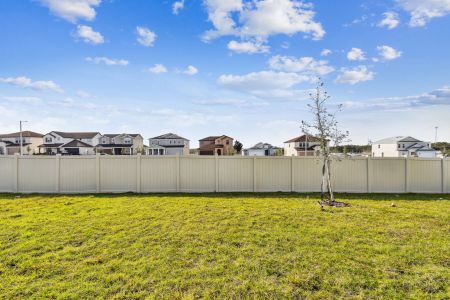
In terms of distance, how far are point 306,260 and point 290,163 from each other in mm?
6383

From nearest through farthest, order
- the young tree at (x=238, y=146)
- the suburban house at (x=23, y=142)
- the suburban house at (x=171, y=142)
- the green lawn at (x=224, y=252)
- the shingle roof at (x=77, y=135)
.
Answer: the green lawn at (x=224, y=252) → the suburban house at (x=23, y=142) → the suburban house at (x=171, y=142) → the shingle roof at (x=77, y=135) → the young tree at (x=238, y=146)

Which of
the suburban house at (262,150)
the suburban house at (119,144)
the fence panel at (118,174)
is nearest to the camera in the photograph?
the fence panel at (118,174)

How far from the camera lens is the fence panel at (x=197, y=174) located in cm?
975

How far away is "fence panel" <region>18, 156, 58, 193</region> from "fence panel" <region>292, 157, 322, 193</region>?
9.56m

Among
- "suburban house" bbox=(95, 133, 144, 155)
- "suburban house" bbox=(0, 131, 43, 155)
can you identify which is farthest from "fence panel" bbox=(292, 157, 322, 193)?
"suburban house" bbox=(0, 131, 43, 155)

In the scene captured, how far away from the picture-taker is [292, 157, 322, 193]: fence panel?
9.72 m

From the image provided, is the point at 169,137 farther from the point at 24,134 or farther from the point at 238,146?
the point at 24,134

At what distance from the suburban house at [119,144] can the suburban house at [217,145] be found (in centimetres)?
1349

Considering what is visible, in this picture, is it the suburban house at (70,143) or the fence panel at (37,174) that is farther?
the suburban house at (70,143)

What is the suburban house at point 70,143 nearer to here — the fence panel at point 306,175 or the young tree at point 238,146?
the young tree at point 238,146

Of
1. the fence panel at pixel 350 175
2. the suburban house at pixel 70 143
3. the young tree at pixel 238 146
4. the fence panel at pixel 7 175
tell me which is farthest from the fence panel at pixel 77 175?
the young tree at pixel 238 146

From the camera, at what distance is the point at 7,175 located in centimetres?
969

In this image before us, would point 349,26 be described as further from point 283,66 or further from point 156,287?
Result: point 156,287

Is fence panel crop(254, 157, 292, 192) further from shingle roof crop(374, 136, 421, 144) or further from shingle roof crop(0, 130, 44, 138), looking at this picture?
shingle roof crop(0, 130, 44, 138)
